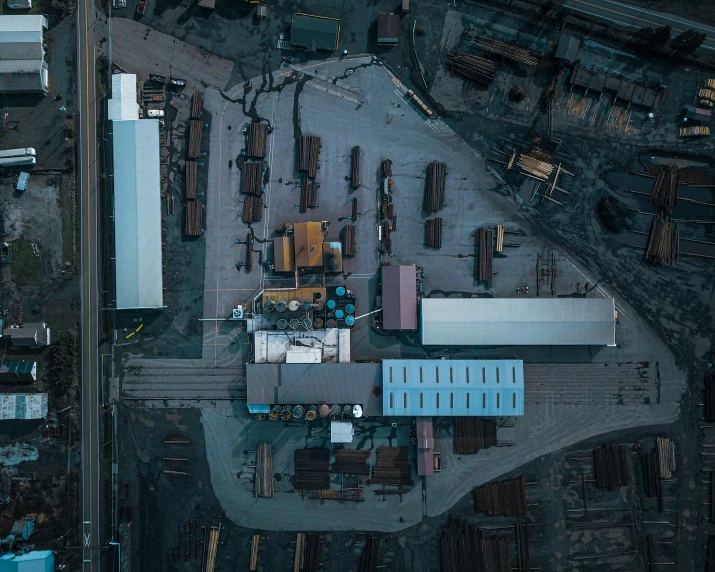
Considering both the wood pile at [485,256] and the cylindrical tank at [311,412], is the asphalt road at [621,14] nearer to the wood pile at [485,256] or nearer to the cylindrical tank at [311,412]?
the wood pile at [485,256]

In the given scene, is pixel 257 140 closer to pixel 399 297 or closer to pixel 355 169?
pixel 355 169

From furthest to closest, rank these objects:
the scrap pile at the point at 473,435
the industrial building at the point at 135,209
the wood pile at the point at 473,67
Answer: the wood pile at the point at 473,67 → the industrial building at the point at 135,209 → the scrap pile at the point at 473,435

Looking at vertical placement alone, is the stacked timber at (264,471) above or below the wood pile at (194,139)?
below

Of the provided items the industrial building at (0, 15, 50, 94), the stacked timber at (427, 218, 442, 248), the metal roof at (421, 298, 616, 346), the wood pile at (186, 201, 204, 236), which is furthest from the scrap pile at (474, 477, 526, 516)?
the industrial building at (0, 15, 50, 94)

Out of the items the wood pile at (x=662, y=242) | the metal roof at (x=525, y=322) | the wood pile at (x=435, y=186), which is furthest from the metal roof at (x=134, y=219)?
the wood pile at (x=662, y=242)

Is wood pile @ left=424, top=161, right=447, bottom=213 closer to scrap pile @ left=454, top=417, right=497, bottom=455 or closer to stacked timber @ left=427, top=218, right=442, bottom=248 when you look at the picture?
stacked timber @ left=427, top=218, right=442, bottom=248

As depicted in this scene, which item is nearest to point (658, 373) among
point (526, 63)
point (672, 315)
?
point (672, 315)

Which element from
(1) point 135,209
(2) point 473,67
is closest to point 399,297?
(2) point 473,67

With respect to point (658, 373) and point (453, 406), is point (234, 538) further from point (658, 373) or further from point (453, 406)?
point (658, 373)
